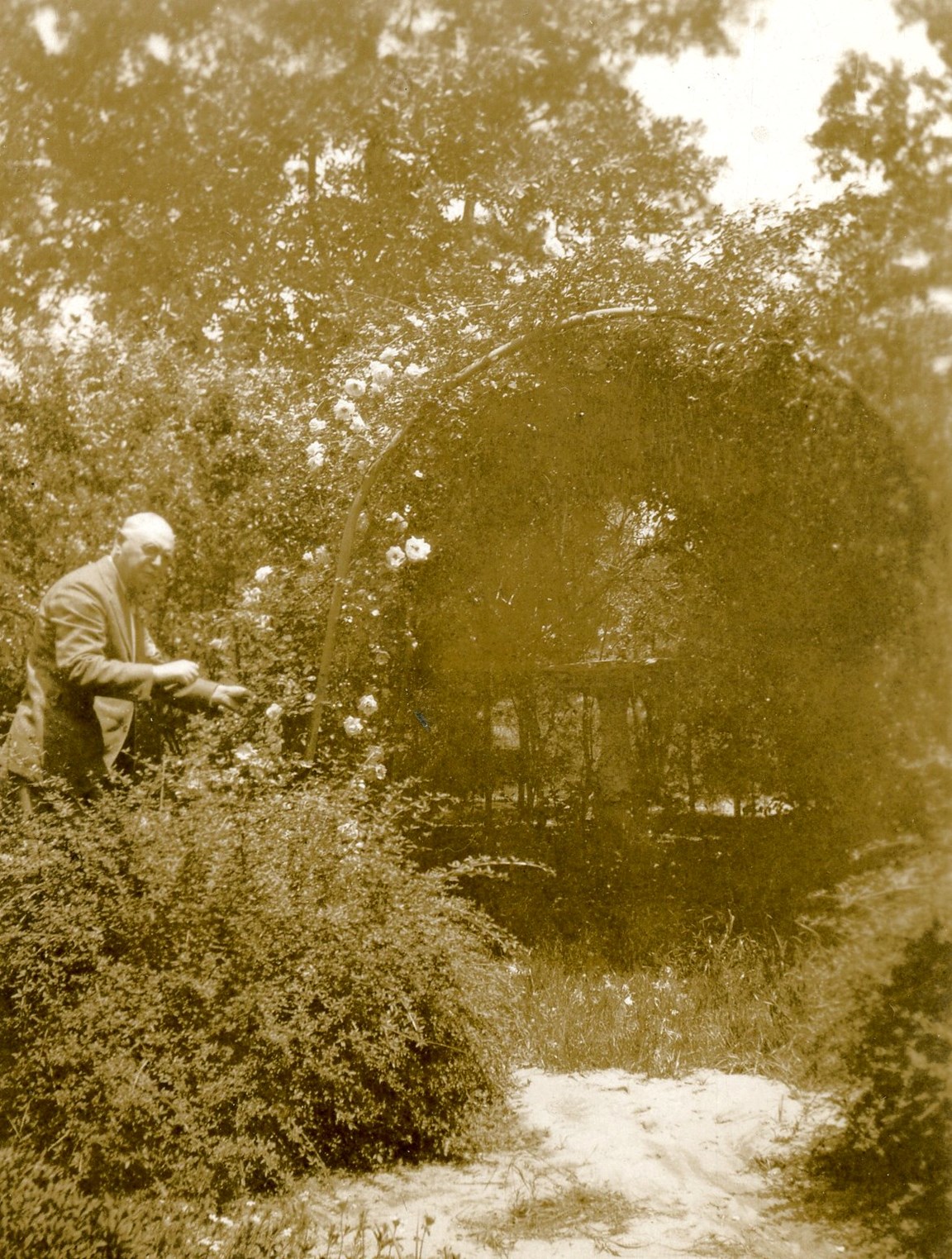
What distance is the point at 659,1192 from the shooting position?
2.89 meters

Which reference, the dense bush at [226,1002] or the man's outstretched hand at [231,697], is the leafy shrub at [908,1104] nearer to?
the dense bush at [226,1002]

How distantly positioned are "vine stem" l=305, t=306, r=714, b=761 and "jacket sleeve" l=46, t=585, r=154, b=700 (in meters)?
0.67

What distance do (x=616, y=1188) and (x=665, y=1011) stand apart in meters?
0.82

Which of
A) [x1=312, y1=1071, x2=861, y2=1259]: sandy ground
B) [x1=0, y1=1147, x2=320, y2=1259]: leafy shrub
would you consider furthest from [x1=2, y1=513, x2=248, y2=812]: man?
[x1=312, y1=1071, x2=861, y2=1259]: sandy ground

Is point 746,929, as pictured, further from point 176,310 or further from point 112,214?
point 112,214

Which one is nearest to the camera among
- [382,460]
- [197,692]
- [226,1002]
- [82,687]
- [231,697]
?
[226,1002]

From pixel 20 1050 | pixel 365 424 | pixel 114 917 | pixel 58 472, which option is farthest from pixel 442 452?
pixel 20 1050

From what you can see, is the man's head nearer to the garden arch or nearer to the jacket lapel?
the jacket lapel

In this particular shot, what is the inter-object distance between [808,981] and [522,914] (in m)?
1.06

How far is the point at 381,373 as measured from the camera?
4.14 m

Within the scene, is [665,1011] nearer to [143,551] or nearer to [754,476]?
[754,476]

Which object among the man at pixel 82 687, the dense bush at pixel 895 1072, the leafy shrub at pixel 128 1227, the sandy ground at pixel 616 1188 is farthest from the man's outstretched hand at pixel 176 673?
the dense bush at pixel 895 1072

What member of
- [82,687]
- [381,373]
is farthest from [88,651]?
[381,373]

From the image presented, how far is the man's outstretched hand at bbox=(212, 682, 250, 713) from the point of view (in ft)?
12.0
